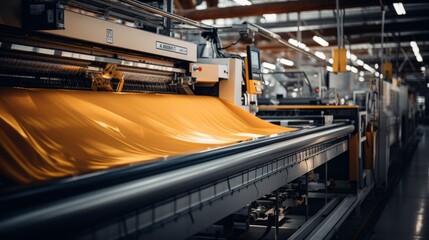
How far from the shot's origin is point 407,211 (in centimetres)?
658

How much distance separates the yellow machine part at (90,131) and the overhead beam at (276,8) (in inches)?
340

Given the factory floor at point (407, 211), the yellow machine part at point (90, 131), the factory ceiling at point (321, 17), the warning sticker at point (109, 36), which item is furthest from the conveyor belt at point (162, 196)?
the factory ceiling at point (321, 17)

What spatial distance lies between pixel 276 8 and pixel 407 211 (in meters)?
6.49

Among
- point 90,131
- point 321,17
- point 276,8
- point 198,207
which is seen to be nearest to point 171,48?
point 90,131

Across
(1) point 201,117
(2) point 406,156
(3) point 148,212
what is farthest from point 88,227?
→ (2) point 406,156

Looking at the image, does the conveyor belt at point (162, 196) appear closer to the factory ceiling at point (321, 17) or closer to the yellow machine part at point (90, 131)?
the yellow machine part at point (90, 131)

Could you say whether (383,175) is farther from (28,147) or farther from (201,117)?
(28,147)

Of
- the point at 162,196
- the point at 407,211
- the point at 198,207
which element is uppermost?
the point at 162,196

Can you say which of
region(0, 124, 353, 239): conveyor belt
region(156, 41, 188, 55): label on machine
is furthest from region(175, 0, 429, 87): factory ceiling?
region(0, 124, 353, 239): conveyor belt

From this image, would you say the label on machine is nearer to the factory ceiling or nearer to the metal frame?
the metal frame

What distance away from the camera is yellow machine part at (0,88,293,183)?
1773mm

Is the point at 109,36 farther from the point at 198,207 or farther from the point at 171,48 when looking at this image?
the point at 198,207

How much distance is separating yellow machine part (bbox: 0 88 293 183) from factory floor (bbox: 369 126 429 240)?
9.58ft

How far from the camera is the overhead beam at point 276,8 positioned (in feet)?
37.3
